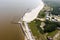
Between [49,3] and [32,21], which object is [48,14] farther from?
[49,3]

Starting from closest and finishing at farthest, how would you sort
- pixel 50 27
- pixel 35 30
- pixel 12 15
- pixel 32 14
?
pixel 35 30
pixel 50 27
pixel 12 15
pixel 32 14

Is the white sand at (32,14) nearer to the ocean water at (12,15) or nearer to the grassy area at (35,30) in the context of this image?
the ocean water at (12,15)

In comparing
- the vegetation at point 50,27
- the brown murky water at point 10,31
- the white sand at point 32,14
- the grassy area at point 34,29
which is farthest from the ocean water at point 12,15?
the vegetation at point 50,27

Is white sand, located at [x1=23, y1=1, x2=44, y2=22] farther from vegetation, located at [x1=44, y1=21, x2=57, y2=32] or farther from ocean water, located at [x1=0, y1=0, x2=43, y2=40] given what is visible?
vegetation, located at [x1=44, y1=21, x2=57, y2=32]

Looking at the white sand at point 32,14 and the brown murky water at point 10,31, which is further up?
the white sand at point 32,14

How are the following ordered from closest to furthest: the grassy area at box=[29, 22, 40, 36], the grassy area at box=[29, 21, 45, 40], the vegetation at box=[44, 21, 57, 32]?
1. the grassy area at box=[29, 21, 45, 40]
2. the grassy area at box=[29, 22, 40, 36]
3. the vegetation at box=[44, 21, 57, 32]

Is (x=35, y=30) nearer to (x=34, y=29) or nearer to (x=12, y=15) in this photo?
(x=34, y=29)

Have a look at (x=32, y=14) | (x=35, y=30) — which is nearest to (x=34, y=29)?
(x=35, y=30)

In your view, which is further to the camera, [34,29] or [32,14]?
[32,14]

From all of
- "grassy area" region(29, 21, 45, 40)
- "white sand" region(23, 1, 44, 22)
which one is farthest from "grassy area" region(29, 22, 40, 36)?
"white sand" region(23, 1, 44, 22)

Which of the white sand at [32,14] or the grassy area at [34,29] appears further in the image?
the white sand at [32,14]

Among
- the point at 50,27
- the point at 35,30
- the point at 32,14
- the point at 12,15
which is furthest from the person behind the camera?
the point at 32,14
